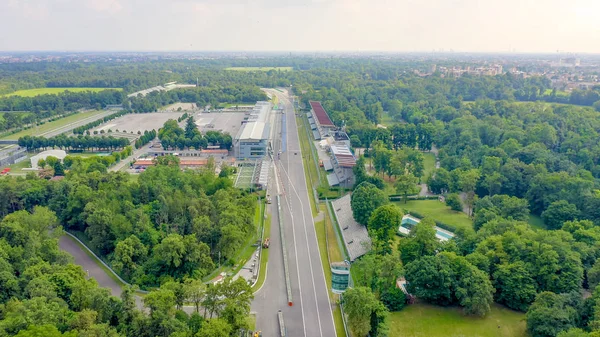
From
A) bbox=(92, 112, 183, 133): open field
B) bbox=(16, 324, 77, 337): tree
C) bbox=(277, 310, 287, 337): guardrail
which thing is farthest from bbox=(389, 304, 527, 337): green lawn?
bbox=(92, 112, 183, 133): open field

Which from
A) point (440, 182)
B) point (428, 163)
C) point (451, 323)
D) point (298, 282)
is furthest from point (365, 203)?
point (428, 163)

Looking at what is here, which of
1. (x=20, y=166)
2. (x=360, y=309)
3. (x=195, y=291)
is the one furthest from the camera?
(x=20, y=166)

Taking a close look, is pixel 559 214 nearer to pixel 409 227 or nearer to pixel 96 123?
pixel 409 227

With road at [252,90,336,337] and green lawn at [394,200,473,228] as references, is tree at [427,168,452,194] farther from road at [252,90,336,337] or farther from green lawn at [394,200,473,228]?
road at [252,90,336,337]

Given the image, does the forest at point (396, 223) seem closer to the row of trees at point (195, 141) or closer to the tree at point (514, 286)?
the tree at point (514, 286)

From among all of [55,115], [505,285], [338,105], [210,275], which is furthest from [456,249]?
[55,115]
